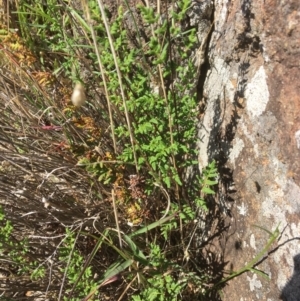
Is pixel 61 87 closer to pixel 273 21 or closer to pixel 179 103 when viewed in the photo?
pixel 179 103

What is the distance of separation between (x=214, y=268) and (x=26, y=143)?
89cm

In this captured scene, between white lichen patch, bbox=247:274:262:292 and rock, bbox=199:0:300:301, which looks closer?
rock, bbox=199:0:300:301

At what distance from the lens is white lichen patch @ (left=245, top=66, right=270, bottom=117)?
1429 millimetres

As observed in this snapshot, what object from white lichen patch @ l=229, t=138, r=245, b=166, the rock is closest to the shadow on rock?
the rock

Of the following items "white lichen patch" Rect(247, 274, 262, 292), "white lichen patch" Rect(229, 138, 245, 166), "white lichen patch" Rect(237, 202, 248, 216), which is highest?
"white lichen patch" Rect(229, 138, 245, 166)

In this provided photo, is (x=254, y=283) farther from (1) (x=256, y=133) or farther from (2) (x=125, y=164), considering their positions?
(2) (x=125, y=164)

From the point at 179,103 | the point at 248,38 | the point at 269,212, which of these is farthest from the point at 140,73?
the point at 269,212

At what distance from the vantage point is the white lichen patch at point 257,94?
143 cm

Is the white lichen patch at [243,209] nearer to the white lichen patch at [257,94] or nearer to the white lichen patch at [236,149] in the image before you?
the white lichen patch at [236,149]

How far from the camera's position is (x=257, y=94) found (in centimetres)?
146

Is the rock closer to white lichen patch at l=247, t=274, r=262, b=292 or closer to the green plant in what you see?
white lichen patch at l=247, t=274, r=262, b=292

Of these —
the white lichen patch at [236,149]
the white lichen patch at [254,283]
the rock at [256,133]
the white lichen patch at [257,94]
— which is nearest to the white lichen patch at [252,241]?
the rock at [256,133]

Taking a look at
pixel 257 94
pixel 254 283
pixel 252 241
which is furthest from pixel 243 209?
pixel 257 94

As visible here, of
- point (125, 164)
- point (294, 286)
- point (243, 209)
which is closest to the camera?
point (294, 286)
